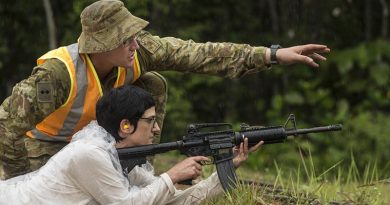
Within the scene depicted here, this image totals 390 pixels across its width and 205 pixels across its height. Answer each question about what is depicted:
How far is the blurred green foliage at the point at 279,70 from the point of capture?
11680 millimetres

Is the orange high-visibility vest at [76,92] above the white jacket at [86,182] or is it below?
above

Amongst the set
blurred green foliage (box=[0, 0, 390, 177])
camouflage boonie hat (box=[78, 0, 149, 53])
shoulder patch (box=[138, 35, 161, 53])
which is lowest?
blurred green foliage (box=[0, 0, 390, 177])

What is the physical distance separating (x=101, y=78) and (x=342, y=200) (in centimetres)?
179

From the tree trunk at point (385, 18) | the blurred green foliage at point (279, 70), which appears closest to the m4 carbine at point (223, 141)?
the blurred green foliage at point (279, 70)

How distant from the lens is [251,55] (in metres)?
4.97

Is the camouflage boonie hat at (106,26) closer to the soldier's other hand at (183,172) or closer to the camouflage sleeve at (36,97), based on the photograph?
the camouflage sleeve at (36,97)

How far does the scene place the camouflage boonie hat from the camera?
4.62m

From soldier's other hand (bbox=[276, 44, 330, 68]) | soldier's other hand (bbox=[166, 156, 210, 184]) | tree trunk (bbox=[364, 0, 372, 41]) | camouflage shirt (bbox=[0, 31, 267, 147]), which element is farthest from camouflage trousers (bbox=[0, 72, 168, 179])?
tree trunk (bbox=[364, 0, 372, 41])

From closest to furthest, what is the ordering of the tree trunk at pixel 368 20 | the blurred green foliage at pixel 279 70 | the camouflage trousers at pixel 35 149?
1. the camouflage trousers at pixel 35 149
2. the blurred green foliage at pixel 279 70
3. the tree trunk at pixel 368 20

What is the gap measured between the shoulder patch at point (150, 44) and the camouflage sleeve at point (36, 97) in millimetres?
602

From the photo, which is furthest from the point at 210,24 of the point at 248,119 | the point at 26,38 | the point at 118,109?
the point at 118,109

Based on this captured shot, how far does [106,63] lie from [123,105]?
71 cm

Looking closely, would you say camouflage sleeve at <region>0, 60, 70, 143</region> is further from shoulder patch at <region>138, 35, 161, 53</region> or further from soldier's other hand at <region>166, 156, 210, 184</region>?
soldier's other hand at <region>166, 156, 210, 184</region>

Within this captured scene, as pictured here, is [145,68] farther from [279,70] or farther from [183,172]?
[279,70]
